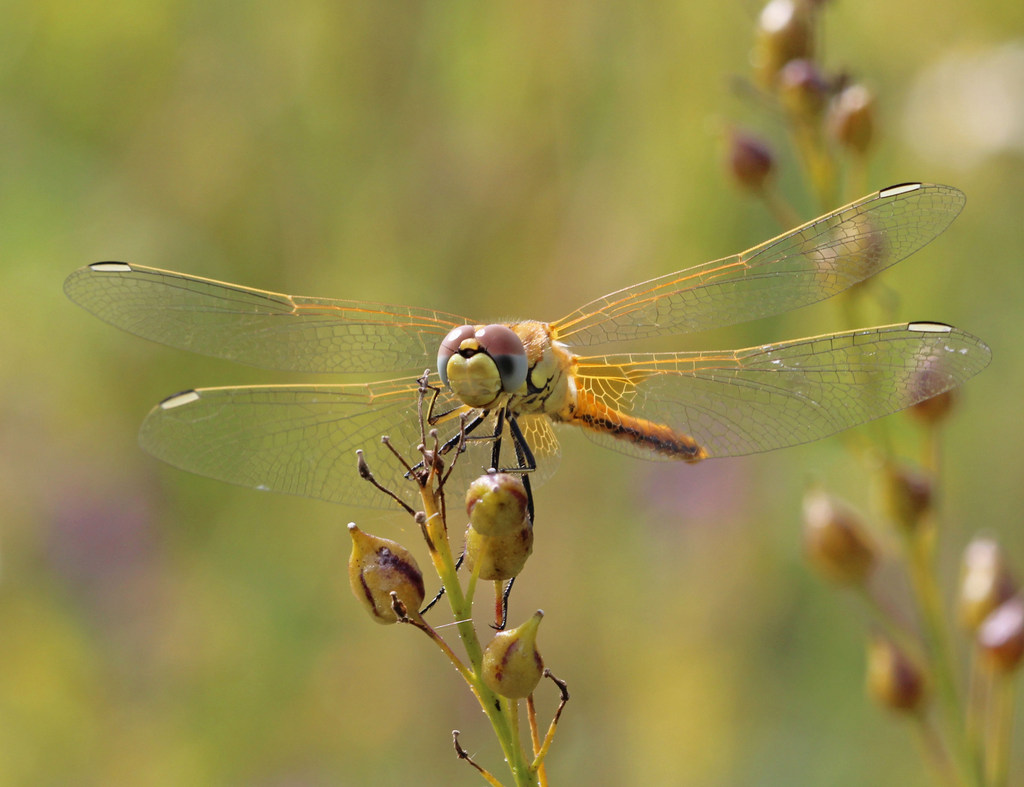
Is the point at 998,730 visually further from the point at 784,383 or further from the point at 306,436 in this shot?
the point at 306,436

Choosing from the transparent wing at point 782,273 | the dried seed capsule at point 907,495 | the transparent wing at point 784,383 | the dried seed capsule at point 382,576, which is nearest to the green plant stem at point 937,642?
the dried seed capsule at point 907,495

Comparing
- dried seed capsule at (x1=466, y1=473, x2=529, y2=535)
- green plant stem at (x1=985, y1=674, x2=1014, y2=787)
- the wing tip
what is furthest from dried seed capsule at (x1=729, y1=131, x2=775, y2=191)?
the wing tip

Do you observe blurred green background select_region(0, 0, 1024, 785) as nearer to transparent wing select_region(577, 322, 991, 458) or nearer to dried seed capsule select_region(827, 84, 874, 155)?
transparent wing select_region(577, 322, 991, 458)

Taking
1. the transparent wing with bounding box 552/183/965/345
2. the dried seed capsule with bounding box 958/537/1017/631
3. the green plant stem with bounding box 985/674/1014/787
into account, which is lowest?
the green plant stem with bounding box 985/674/1014/787

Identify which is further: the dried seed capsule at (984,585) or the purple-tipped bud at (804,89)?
the purple-tipped bud at (804,89)

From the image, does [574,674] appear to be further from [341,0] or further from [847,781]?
[341,0]

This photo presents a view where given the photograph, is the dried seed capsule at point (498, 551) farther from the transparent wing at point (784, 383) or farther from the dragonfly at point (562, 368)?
the transparent wing at point (784, 383)
